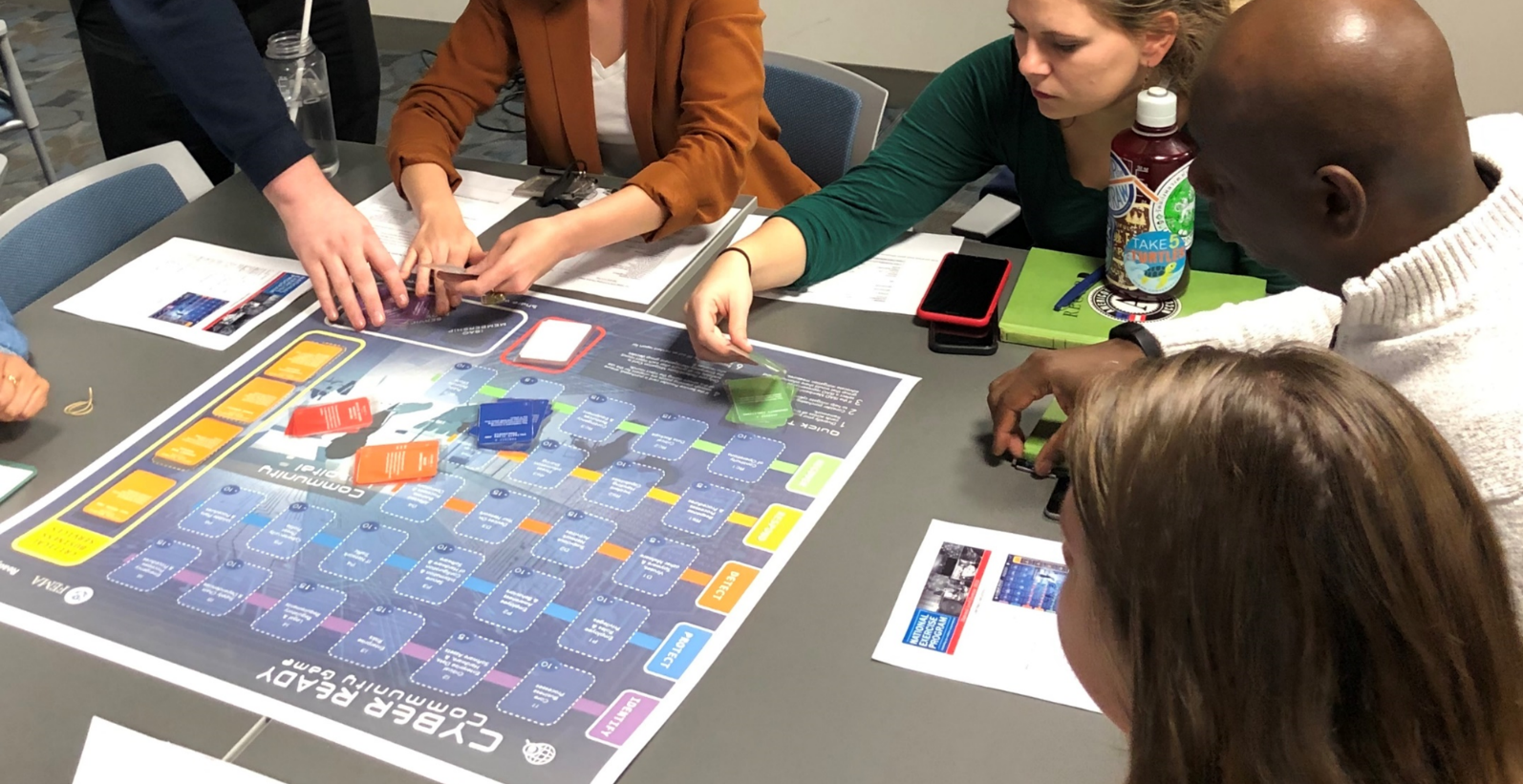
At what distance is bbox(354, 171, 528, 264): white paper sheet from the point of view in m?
1.47

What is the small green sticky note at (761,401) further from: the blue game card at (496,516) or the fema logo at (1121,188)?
the fema logo at (1121,188)

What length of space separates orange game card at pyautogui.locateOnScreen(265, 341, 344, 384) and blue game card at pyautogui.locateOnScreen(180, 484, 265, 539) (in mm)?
186

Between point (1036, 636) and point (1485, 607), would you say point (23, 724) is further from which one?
point (1485, 607)

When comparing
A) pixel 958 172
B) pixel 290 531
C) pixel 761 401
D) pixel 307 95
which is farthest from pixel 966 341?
pixel 307 95

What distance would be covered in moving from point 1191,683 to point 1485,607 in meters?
0.14

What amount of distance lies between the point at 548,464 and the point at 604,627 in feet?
0.72

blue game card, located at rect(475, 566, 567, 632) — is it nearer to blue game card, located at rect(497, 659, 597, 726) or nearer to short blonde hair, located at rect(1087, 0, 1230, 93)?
blue game card, located at rect(497, 659, 597, 726)

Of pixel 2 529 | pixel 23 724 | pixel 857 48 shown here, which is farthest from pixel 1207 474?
pixel 857 48

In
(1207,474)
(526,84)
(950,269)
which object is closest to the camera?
(1207,474)

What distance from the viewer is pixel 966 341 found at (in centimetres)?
121

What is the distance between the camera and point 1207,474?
499 mm

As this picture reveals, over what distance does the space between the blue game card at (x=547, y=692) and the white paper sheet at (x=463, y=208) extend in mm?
735

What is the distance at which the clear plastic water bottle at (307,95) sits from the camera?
1.63 metres

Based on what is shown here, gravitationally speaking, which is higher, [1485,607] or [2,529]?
[1485,607]
